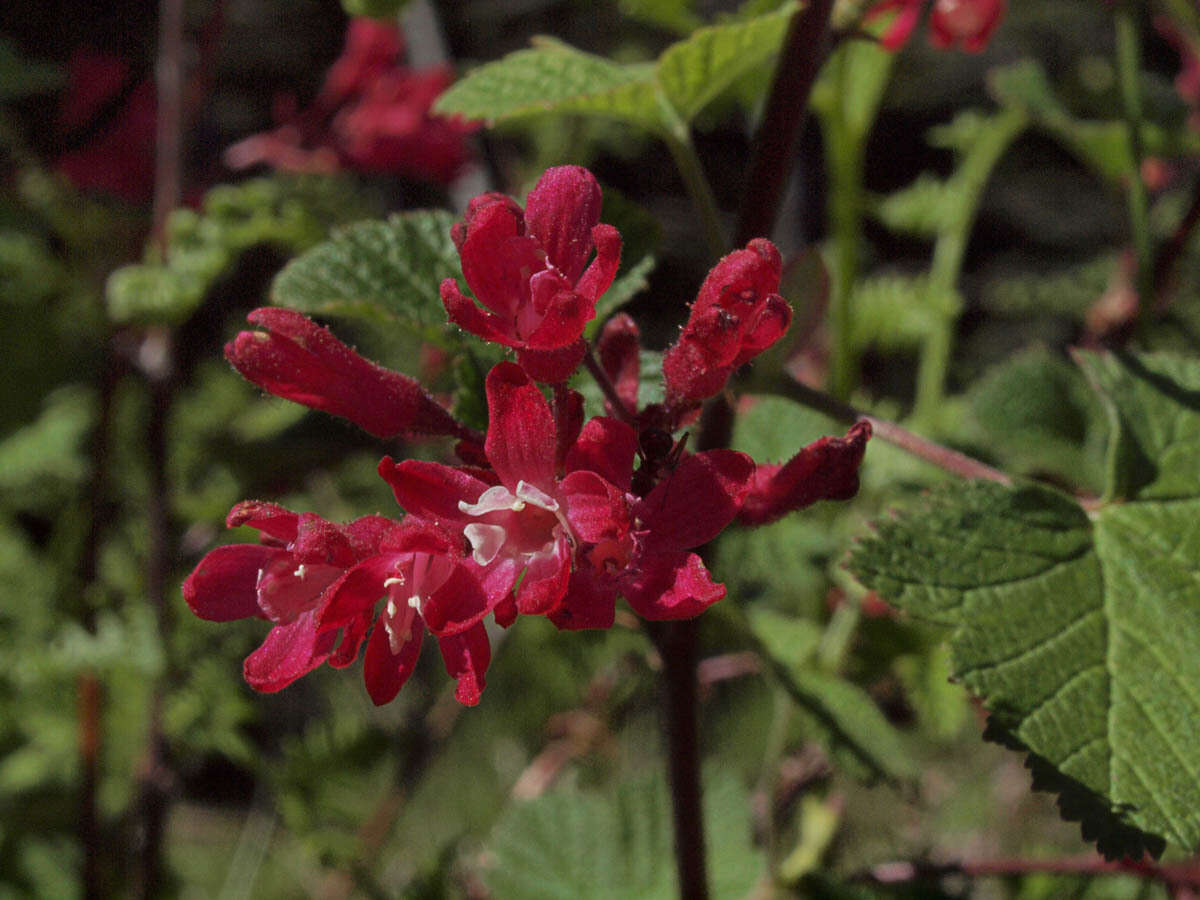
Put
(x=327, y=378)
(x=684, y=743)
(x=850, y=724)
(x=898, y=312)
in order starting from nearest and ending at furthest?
(x=327, y=378) → (x=684, y=743) → (x=850, y=724) → (x=898, y=312)

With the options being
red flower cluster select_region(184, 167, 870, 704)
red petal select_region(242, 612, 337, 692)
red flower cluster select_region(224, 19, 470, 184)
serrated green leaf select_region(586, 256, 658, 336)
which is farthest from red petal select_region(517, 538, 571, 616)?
red flower cluster select_region(224, 19, 470, 184)

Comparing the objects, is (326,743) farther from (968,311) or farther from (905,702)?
(968,311)

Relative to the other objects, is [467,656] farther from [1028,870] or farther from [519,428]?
[1028,870]

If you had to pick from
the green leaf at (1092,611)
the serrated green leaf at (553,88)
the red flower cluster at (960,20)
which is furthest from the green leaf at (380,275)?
the red flower cluster at (960,20)

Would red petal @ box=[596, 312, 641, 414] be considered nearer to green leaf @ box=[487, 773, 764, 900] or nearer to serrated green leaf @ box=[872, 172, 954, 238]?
green leaf @ box=[487, 773, 764, 900]

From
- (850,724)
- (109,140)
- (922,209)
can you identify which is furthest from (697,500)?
(109,140)

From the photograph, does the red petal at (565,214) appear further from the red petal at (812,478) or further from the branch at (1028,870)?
the branch at (1028,870)

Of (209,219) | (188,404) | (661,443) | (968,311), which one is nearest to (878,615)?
(661,443)
